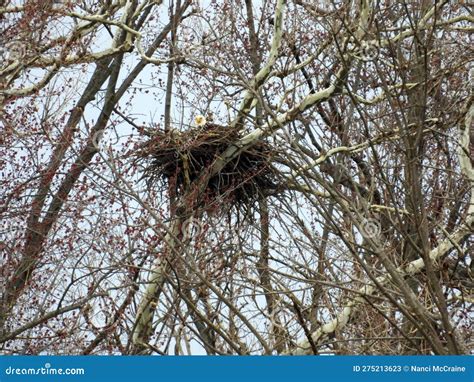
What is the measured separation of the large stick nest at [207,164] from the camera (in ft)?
29.9

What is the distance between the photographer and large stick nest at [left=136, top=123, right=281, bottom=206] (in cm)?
912

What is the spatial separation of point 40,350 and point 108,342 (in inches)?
27.2

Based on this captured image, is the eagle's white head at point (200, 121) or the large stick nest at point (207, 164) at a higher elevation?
the eagle's white head at point (200, 121)

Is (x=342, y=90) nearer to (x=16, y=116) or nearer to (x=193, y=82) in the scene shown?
(x=193, y=82)

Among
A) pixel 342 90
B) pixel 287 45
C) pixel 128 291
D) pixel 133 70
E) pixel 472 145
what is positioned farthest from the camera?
pixel 133 70

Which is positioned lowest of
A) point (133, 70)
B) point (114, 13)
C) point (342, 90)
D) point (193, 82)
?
point (342, 90)

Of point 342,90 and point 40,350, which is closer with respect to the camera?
point 40,350

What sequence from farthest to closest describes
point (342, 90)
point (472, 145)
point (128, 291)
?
point (472, 145) < point (342, 90) < point (128, 291)

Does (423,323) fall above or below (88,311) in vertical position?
below

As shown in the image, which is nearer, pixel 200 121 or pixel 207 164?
pixel 200 121

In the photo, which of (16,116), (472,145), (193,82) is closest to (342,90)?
(193,82)

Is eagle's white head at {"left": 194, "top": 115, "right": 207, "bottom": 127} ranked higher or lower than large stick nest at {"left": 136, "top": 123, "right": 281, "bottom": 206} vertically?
higher

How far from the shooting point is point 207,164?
30.8 ft

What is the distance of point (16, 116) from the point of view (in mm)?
9328
